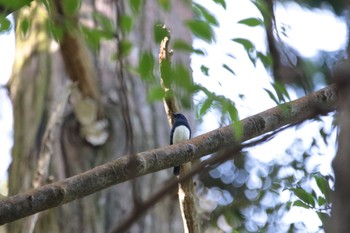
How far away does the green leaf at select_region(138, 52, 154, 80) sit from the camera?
1.17 meters

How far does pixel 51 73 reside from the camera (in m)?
2.71

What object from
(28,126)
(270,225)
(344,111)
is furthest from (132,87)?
(344,111)

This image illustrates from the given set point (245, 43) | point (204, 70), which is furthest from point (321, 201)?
point (245, 43)

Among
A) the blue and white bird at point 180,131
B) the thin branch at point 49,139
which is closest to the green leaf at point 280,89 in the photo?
the blue and white bird at point 180,131

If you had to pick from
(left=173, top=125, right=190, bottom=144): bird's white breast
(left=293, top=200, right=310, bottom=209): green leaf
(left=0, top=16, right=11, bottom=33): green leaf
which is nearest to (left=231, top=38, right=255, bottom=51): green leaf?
(left=0, top=16, right=11, bottom=33): green leaf

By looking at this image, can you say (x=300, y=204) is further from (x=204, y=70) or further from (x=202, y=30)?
(x=202, y=30)

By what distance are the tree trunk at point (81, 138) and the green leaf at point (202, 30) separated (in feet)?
4.24

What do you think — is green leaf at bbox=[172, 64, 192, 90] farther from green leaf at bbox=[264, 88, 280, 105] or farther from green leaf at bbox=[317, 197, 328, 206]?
green leaf at bbox=[317, 197, 328, 206]

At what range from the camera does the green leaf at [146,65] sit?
1.17m

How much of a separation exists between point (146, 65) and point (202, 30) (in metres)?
0.13

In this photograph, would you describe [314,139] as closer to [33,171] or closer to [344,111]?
[33,171]

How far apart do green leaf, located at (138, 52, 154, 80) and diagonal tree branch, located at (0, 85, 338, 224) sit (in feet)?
0.52

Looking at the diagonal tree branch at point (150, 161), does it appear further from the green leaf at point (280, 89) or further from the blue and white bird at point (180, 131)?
the blue and white bird at point (180, 131)

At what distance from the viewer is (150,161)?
148 cm
